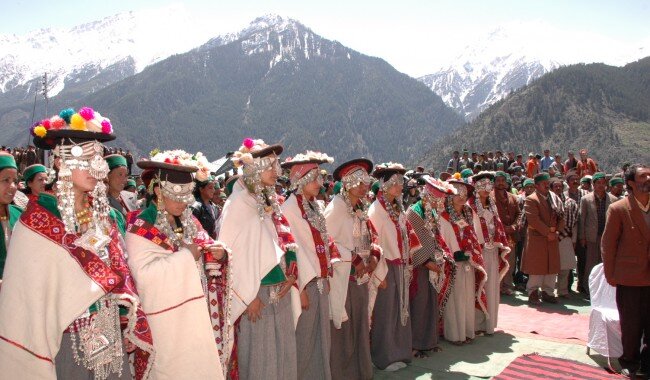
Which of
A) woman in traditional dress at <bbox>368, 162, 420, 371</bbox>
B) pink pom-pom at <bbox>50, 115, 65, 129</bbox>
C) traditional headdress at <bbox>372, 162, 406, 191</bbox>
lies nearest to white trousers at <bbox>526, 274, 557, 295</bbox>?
woman in traditional dress at <bbox>368, 162, 420, 371</bbox>

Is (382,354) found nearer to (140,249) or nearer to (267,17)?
(140,249)

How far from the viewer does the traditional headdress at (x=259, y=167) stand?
4.75 m

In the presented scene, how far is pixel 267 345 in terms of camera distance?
462 centimetres

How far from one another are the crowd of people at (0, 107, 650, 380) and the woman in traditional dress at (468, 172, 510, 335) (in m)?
0.02

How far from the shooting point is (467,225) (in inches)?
293

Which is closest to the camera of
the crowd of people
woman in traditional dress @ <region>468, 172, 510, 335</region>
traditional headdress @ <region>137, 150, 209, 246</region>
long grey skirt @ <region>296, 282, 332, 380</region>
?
the crowd of people

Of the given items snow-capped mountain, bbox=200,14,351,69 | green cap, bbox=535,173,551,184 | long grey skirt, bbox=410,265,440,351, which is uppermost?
snow-capped mountain, bbox=200,14,351,69

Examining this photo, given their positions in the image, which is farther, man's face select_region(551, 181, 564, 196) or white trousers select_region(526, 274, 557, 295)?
man's face select_region(551, 181, 564, 196)

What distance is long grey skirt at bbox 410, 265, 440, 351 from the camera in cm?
689

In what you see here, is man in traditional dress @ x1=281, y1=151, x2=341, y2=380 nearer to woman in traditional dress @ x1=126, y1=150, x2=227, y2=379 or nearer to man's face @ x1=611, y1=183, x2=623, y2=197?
woman in traditional dress @ x1=126, y1=150, x2=227, y2=379

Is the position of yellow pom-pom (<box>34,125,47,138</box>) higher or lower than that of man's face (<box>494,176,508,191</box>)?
higher

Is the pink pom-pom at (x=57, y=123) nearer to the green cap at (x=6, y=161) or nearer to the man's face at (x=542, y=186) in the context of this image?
the green cap at (x=6, y=161)


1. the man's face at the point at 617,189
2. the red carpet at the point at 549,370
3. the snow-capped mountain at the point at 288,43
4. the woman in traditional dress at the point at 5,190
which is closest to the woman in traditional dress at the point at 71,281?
the woman in traditional dress at the point at 5,190

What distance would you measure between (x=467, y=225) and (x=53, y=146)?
212 inches
